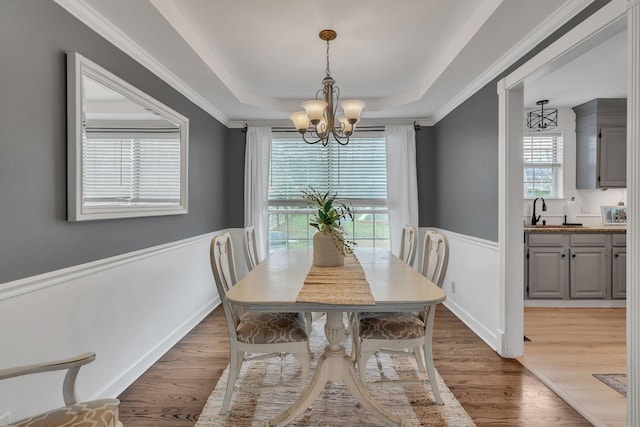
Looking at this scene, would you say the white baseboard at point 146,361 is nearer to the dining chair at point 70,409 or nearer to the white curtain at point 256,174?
the dining chair at point 70,409

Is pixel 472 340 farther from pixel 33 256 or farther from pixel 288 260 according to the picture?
pixel 33 256

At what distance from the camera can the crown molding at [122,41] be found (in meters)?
1.83

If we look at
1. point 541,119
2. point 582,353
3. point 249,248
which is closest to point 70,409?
point 249,248

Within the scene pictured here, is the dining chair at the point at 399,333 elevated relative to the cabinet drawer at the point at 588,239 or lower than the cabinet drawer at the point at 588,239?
lower

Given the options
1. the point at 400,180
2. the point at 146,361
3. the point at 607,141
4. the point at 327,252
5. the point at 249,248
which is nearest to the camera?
the point at 327,252

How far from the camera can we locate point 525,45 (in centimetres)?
236

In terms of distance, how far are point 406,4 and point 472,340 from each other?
2.71 metres

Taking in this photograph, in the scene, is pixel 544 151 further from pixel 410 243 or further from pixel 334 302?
pixel 334 302

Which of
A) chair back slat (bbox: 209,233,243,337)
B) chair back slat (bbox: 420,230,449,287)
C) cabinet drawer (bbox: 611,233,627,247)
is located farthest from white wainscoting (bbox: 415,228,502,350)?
chair back slat (bbox: 209,233,243,337)

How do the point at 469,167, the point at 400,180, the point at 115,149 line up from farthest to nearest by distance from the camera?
1. the point at 400,180
2. the point at 469,167
3. the point at 115,149

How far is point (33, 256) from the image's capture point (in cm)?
158

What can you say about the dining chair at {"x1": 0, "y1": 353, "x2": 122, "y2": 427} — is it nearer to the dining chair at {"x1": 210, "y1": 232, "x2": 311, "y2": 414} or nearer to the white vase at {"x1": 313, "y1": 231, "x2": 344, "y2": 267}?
the dining chair at {"x1": 210, "y1": 232, "x2": 311, "y2": 414}

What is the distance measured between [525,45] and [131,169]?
2.85 m

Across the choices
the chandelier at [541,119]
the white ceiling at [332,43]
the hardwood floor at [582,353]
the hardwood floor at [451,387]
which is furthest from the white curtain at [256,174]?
the chandelier at [541,119]
